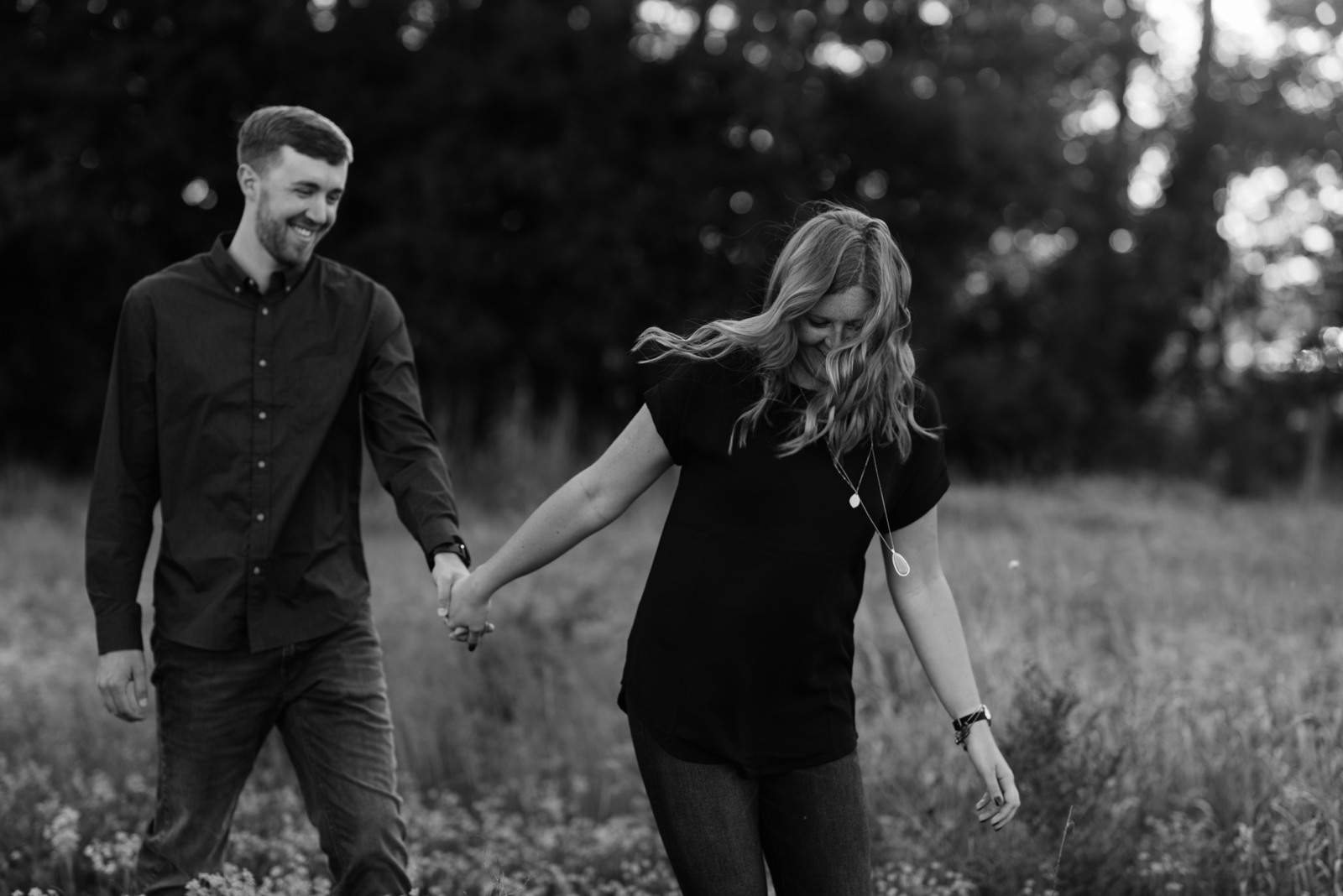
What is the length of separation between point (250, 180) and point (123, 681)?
4.35 ft

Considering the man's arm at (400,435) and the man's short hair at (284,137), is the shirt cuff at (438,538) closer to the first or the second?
the man's arm at (400,435)

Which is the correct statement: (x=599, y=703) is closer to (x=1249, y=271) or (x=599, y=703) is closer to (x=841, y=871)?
(x=841, y=871)

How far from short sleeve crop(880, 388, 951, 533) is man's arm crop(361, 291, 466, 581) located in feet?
4.04

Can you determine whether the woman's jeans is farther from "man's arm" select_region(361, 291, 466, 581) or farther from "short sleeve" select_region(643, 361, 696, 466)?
"man's arm" select_region(361, 291, 466, 581)

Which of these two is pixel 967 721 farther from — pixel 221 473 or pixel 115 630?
pixel 115 630

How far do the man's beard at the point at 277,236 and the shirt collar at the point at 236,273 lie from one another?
2.5 inches

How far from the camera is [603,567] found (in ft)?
30.2

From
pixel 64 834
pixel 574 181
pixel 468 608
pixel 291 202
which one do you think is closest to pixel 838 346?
pixel 468 608

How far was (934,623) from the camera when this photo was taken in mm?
2836

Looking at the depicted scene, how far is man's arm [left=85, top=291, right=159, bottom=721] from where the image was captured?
3.31 meters

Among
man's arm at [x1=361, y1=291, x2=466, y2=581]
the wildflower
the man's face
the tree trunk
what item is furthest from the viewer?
the tree trunk

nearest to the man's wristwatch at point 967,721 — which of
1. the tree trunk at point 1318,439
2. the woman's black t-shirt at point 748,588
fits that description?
the woman's black t-shirt at point 748,588

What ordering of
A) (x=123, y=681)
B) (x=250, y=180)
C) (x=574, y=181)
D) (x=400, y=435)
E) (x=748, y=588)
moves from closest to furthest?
(x=748, y=588), (x=123, y=681), (x=250, y=180), (x=400, y=435), (x=574, y=181)

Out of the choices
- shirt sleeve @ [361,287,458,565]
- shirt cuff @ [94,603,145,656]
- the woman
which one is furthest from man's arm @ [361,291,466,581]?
the woman
